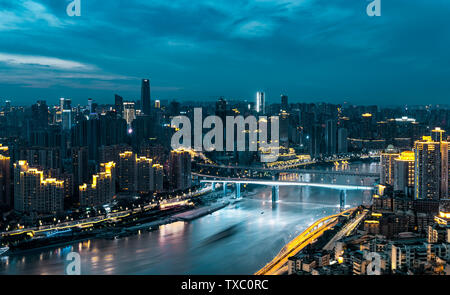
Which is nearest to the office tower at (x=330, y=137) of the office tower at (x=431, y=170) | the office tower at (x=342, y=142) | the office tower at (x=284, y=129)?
the office tower at (x=342, y=142)

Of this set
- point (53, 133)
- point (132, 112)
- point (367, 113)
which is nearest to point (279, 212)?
point (53, 133)

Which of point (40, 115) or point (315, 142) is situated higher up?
point (40, 115)

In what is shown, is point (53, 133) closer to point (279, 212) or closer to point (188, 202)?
point (188, 202)

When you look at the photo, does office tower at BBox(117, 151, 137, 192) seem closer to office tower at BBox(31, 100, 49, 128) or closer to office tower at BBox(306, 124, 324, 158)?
office tower at BBox(31, 100, 49, 128)

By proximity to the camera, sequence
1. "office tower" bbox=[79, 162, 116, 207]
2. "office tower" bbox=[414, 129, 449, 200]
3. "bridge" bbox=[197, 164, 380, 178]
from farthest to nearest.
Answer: "bridge" bbox=[197, 164, 380, 178] < "office tower" bbox=[79, 162, 116, 207] < "office tower" bbox=[414, 129, 449, 200]

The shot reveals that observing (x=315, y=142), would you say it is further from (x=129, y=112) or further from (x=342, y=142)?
(x=129, y=112)

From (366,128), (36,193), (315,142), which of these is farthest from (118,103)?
(366,128)

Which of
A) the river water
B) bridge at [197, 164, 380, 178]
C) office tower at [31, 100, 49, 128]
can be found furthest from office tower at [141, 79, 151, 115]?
the river water
